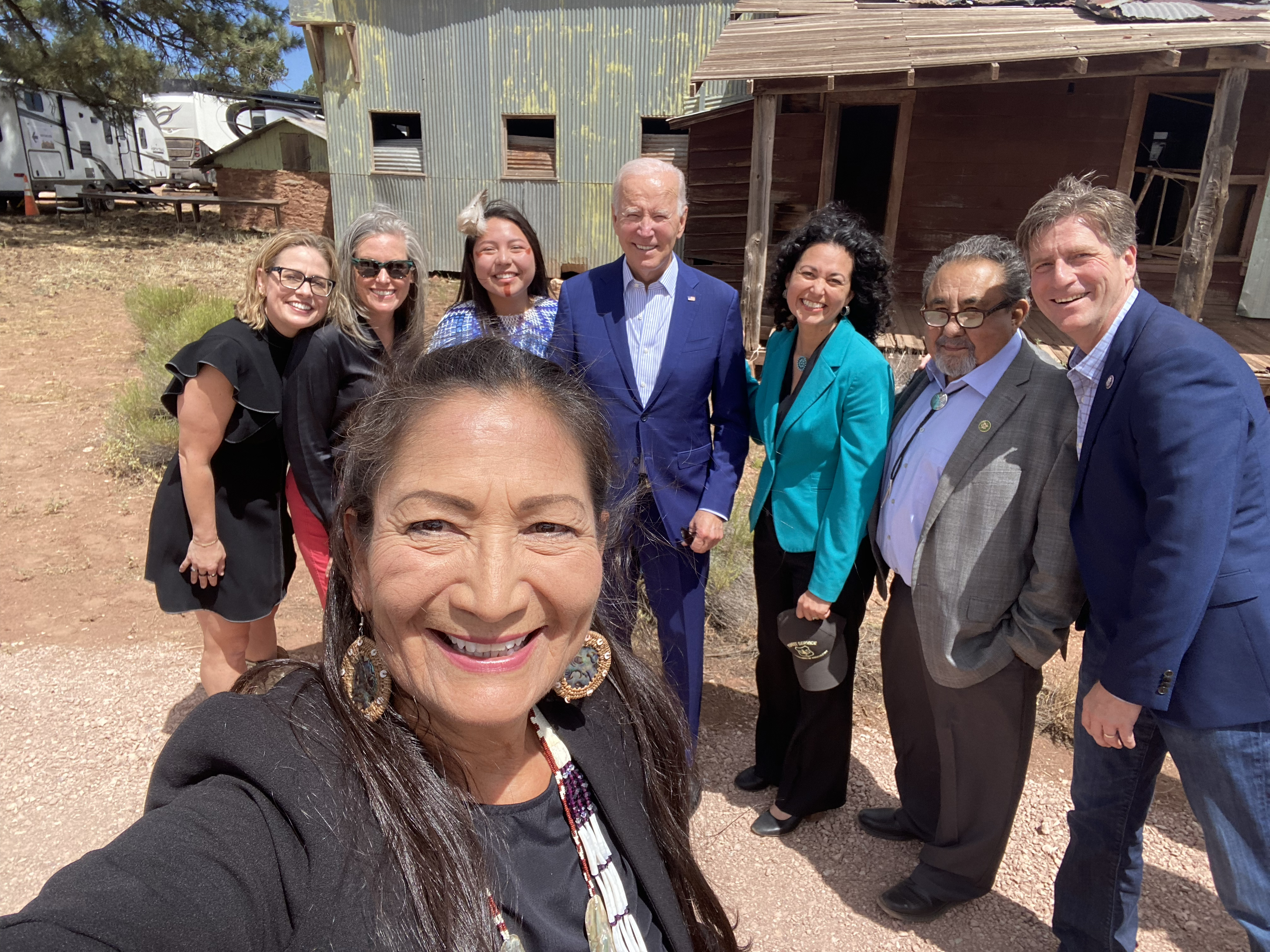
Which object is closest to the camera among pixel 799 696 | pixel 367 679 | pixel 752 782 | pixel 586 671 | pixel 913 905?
pixel 367 679

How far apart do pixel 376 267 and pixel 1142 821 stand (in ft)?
9.59

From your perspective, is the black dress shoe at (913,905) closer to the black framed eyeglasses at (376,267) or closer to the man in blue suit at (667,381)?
the man in blue suit at (667,381)

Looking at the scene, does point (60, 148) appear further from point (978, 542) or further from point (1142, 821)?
point (1142, 821)

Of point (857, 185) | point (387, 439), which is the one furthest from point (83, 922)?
point (857, 185)

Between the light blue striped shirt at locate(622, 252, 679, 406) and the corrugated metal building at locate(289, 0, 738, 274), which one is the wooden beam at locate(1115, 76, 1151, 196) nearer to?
the corrugated metal building at locate(289, 0, 738, 274)

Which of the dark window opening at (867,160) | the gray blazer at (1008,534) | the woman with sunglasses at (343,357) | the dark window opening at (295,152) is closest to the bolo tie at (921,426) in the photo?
the gray blazer at (1008,534)

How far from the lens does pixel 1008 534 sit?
2.16m

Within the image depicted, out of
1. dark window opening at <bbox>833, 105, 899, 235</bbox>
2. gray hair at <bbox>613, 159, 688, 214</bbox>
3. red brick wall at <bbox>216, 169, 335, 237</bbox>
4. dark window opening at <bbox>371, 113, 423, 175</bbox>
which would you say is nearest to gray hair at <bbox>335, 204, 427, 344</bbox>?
gray hair at <bbox>613, 159, 688, 214</bbox>

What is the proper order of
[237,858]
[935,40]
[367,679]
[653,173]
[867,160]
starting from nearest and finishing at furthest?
[237,858], [367,679], [653,173], [935,40], [867,160]

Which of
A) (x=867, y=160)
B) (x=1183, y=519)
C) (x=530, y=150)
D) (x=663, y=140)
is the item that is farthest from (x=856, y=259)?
(x=530, y=150)

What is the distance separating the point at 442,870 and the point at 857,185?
37.6 ft

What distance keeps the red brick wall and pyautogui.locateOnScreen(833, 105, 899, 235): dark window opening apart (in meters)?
10.4

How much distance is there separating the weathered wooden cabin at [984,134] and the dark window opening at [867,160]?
0.9 inches

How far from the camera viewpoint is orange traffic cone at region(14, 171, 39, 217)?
18.7 m
